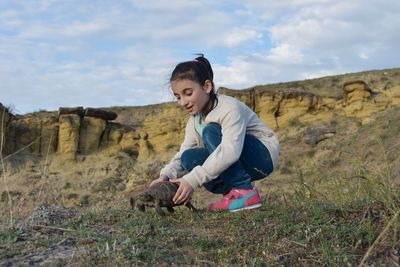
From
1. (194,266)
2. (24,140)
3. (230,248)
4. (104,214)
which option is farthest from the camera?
(24,140)

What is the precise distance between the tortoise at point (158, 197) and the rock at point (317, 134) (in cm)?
1662

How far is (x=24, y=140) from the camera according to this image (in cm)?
2248

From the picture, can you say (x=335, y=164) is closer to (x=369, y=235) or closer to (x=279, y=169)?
(x=279, y=169)

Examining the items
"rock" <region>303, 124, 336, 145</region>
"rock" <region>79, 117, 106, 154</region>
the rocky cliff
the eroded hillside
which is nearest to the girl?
the eroded hillside

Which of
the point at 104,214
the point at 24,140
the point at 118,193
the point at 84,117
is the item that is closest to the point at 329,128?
the point at 118,193

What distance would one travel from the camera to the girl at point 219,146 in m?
3.60

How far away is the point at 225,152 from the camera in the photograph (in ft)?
11.8

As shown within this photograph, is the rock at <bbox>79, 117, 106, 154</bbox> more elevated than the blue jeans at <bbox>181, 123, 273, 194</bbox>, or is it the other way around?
the blue jeans at <bbox>181, 123, 273, 194</bbox>

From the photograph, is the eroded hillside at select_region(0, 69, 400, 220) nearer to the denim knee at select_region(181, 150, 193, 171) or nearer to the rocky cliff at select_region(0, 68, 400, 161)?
the rocky cliff at select_region(0, 68, 400, 161)

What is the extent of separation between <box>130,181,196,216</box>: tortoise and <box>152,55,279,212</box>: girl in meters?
0.08

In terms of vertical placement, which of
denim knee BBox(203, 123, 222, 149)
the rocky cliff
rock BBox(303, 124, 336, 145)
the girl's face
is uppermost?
the girl's face

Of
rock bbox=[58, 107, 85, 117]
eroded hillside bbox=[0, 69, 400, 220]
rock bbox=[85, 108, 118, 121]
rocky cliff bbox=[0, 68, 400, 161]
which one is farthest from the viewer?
rock bbox=[85, 108, 118, 121]

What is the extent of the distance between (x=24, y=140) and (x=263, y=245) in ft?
69.7

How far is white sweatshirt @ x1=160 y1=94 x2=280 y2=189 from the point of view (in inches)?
141
